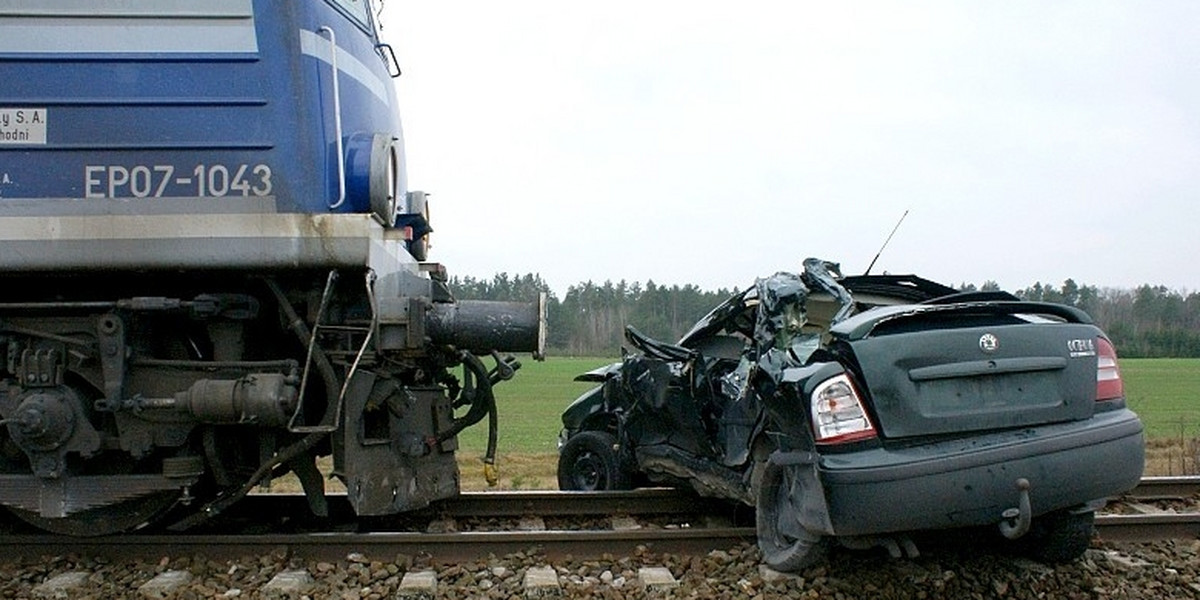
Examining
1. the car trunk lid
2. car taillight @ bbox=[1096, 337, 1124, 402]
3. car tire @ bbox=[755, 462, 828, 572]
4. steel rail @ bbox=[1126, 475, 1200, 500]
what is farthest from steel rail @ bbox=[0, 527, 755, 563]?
steel rail @ bbox=[1126, 475, 1200, 500]

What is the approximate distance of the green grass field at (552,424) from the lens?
10.7 m

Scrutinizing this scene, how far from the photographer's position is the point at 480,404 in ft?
19.4

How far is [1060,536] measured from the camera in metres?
4.59

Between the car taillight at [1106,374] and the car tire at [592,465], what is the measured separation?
11.0ft

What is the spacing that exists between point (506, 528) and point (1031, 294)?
695 inches

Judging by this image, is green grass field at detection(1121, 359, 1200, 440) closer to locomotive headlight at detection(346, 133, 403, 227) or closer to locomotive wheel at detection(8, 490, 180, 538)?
locomotive headlight at detection(346, 133, 403, 227)

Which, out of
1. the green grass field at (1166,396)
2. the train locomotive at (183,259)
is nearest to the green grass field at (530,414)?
the train locomotive at (183,259)

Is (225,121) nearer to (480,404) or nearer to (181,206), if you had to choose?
(181,206)

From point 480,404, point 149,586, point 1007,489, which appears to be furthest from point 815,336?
point 149,586

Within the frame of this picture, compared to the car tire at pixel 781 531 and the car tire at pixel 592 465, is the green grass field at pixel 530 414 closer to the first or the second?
the car tire at pixel 592 465

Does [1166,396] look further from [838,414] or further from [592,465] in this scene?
[838,414]

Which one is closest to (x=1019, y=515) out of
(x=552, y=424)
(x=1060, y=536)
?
(x=1060, y=536)

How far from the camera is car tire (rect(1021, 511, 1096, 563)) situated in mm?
4547

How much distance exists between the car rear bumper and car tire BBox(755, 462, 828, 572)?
503 millimetres
